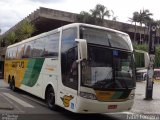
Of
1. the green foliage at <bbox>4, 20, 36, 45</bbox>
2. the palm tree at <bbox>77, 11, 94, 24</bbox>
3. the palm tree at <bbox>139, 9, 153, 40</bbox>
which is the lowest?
the green foliage at <bbox>4, 20, 36, 45</bbox>

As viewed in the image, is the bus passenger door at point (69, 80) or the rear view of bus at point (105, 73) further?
the bus passenger door at point (69, 80)

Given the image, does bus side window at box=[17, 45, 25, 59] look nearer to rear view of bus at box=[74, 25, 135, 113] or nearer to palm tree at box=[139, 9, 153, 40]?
rear view of bus at box=[74, 25, 135, 113]

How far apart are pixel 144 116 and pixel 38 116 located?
4188 mm

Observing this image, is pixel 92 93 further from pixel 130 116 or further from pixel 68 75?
pixel 130 116

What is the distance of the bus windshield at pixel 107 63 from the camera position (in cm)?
1145

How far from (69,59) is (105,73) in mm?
1520

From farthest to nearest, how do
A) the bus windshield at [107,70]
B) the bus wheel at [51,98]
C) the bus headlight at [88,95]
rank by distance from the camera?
the bus wheel at [51,98]
the bus windshield at [107,70]
the bus headlight at [88,95]

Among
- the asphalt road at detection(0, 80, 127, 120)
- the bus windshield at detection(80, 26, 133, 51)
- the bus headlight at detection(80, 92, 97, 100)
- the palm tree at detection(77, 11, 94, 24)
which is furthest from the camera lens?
the palm tree at detection(77, 11, 94, 24)

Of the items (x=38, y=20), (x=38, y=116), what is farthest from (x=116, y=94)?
(x=38, y=20)

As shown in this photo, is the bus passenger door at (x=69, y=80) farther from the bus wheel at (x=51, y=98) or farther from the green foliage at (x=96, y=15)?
the green foliage at (x=96, y=15)

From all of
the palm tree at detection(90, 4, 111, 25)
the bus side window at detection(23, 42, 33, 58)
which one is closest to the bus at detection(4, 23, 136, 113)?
the bus side window at detection(23, 42, 33, 58)

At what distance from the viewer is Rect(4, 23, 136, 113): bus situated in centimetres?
1134

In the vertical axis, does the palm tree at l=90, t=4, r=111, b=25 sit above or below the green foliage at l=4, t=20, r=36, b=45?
above

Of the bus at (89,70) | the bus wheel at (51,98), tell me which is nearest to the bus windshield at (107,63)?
the bus at (89,70)
